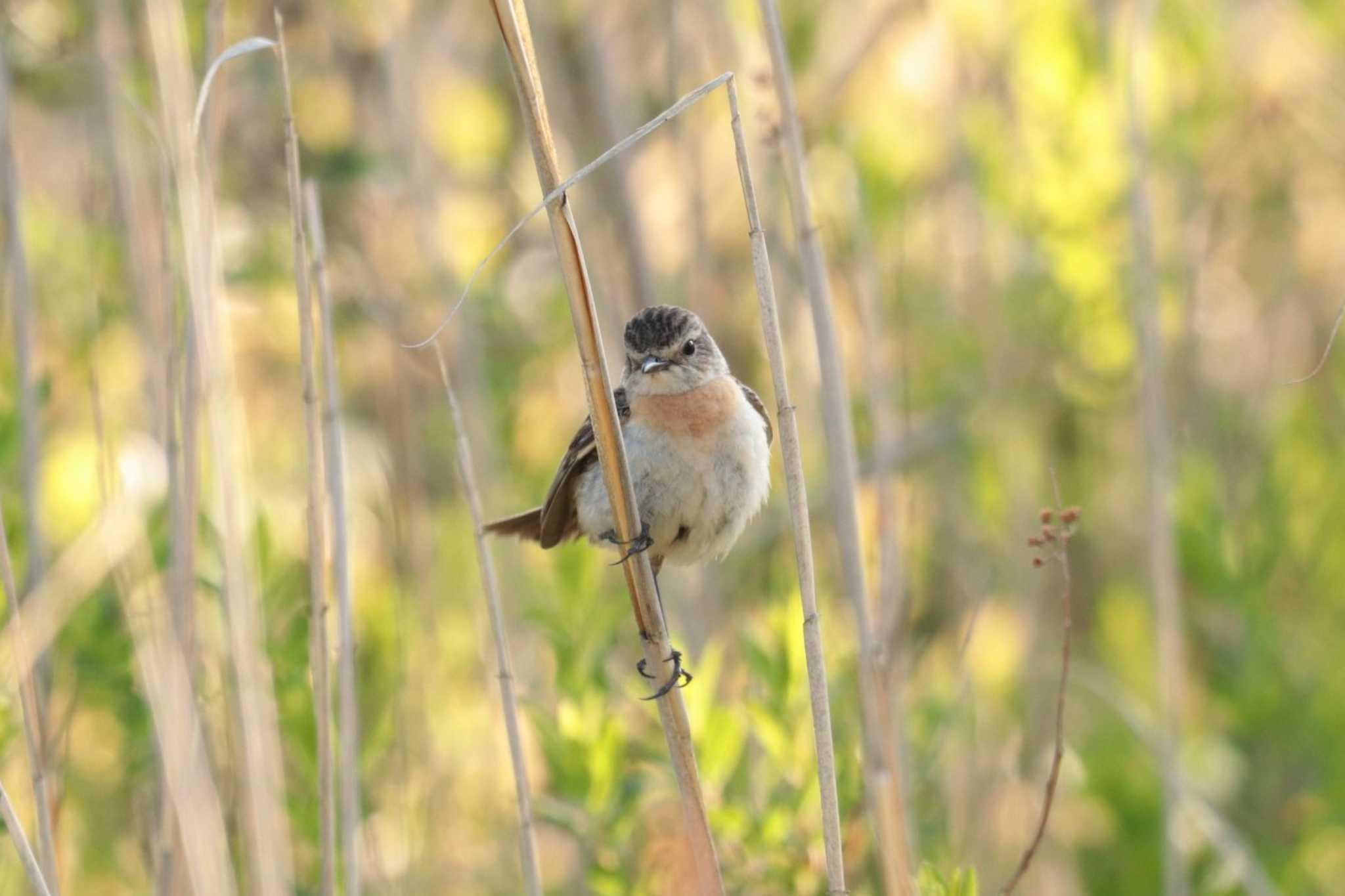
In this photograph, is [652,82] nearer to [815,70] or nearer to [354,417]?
[815,70]

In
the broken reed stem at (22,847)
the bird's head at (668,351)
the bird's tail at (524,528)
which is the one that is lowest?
the broken reed stem at (22,847)

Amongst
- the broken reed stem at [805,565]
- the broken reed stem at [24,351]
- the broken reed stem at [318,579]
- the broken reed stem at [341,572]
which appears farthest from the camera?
the broken reed stem at [24,351]

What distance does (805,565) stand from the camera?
92.4 inches

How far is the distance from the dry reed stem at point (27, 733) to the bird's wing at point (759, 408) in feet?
5.83

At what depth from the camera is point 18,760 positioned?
12.6 ft

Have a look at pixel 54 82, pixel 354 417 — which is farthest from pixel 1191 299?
pixel 54 82

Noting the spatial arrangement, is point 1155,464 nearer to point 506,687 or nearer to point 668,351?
point 668,351

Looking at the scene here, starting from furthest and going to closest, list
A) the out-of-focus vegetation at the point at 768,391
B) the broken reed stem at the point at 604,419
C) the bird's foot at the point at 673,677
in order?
the out-of-focus vegetation at the point at 768,391
the bird's foot at the point at 673,677
the broken reed stem at the point at 604,419

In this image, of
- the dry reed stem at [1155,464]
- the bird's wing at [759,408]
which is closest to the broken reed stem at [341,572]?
the bird's wing at [759,408]

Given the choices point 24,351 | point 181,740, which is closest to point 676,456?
point 181,740

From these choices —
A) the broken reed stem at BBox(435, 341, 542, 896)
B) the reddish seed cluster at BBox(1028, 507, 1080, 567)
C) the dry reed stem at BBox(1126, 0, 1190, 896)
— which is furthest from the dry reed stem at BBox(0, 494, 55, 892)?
the dry reed stem at BBox(1126, 0, 1190, 896)

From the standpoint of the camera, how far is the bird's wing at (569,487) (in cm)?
344

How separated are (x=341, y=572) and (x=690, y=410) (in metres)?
0.92

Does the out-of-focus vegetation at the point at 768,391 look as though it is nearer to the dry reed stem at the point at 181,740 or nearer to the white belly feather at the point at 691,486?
the white belly feather at the point at 691,486
